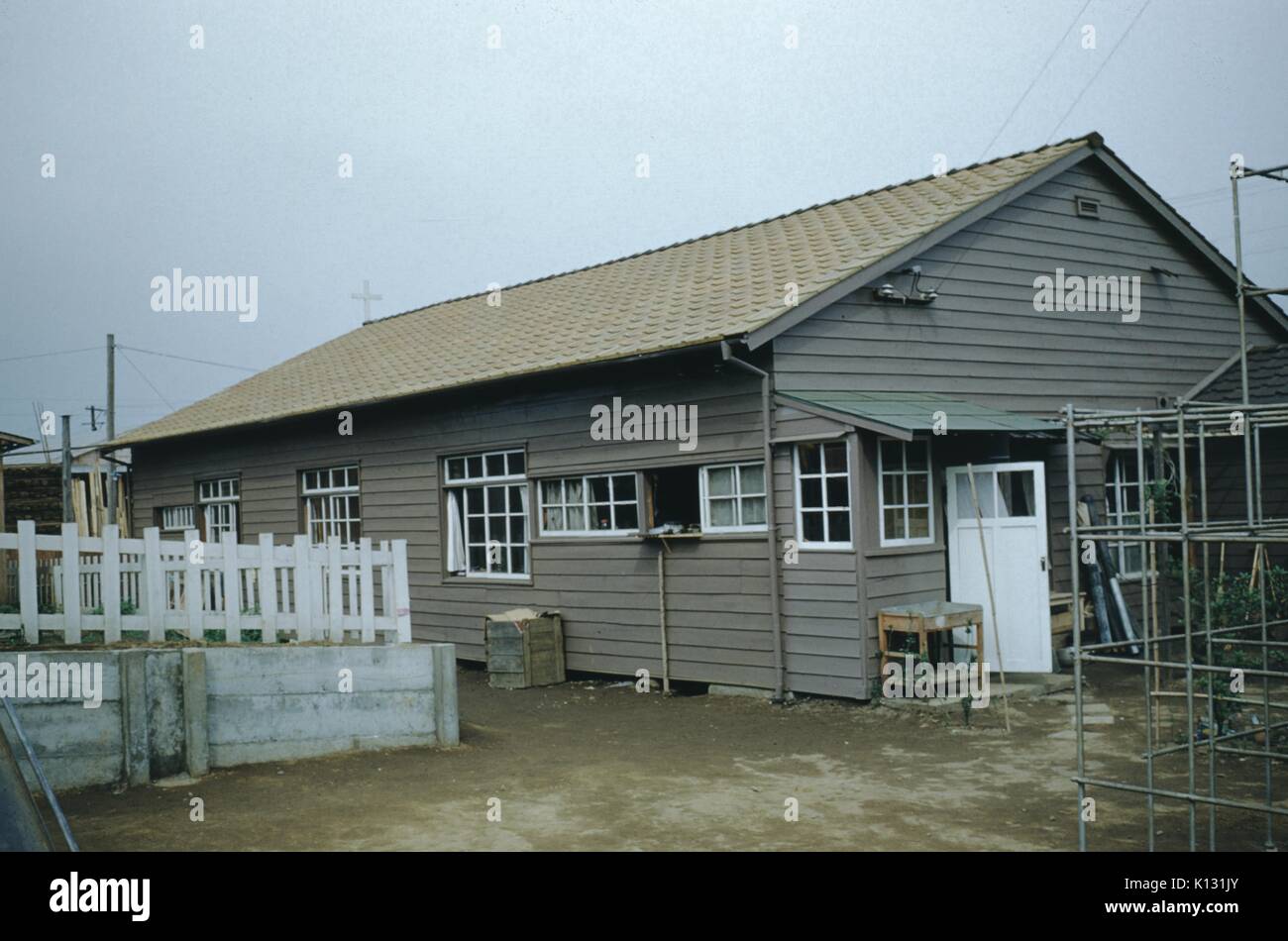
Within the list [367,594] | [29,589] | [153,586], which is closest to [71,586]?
[29,589]

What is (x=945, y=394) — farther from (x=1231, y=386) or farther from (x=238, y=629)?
(x=238, y=629)

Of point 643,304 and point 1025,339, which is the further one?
point 643,304

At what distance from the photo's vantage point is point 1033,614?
11.2 meters

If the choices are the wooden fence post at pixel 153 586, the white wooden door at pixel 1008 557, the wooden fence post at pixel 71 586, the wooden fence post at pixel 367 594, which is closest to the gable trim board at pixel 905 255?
the white wooden door at pixel 1008 557

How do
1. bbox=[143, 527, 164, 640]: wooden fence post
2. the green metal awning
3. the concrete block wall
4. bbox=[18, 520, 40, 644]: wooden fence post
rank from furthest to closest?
the green metal awning, bbox=[143, 527, 164, 640]: wooden fence post, bbox=[18, 520, 40, 644]: wooden fence post, the concrete block wall

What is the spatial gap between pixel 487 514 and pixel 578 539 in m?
1.89

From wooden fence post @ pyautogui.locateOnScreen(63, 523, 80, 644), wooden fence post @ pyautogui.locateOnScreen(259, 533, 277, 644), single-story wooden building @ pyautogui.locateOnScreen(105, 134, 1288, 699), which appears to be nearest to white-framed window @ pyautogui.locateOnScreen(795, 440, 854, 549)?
single-story wooden building @ pyautogui.locateOnScreen(105, 134, 1288, 699)

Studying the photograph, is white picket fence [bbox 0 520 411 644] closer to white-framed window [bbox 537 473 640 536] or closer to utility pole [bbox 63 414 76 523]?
white-framed window [bbox 537 473 640 536]

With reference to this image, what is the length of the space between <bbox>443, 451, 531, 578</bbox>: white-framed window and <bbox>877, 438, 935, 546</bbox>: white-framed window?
4745 mm

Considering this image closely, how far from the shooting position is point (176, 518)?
20922 millimetres

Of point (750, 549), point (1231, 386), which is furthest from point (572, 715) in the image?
point (1231, 386)

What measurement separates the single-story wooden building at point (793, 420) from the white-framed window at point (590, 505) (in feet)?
0.11

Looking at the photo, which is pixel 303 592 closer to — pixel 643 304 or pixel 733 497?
pixel 733 497

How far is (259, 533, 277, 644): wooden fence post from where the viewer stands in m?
8.78
